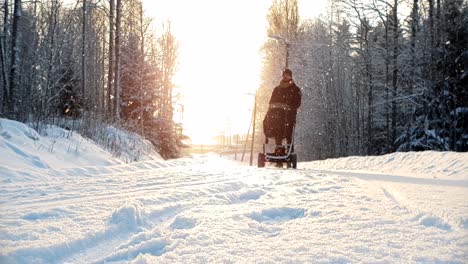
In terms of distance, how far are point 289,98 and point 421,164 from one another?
3.24 meters

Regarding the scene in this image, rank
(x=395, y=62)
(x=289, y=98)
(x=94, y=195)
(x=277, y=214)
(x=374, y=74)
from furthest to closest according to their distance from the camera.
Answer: (x=374, y=74) → (x=395, y=62) → (x=289, y=98) → (x=94, y=195) → (x=277, y=214)

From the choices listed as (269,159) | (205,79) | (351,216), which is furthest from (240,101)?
(351,216)

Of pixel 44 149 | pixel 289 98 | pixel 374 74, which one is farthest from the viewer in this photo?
pixel 374 74

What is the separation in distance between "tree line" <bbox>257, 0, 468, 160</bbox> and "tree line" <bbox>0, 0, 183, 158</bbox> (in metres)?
8.32

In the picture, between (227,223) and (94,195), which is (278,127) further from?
(227,223)

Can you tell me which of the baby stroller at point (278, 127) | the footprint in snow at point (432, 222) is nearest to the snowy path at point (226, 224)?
the footprint in snow at point (432, 222)

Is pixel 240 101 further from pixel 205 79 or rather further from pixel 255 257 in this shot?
pixel 255 257

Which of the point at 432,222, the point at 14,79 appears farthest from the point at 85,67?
the point at 432,222

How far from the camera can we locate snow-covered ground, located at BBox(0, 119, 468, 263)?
1730 mm

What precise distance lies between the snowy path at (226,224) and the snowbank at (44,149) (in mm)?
2394

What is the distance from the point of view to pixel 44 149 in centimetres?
685

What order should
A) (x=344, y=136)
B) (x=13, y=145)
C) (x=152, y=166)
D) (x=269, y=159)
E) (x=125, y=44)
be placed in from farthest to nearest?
(x=125, y=44) → (x=344, y=136) → (x=269, y=159) → (x=152, y=166) → (x=13, y=145)

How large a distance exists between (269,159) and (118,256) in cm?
731

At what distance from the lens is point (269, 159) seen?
8.88 m
